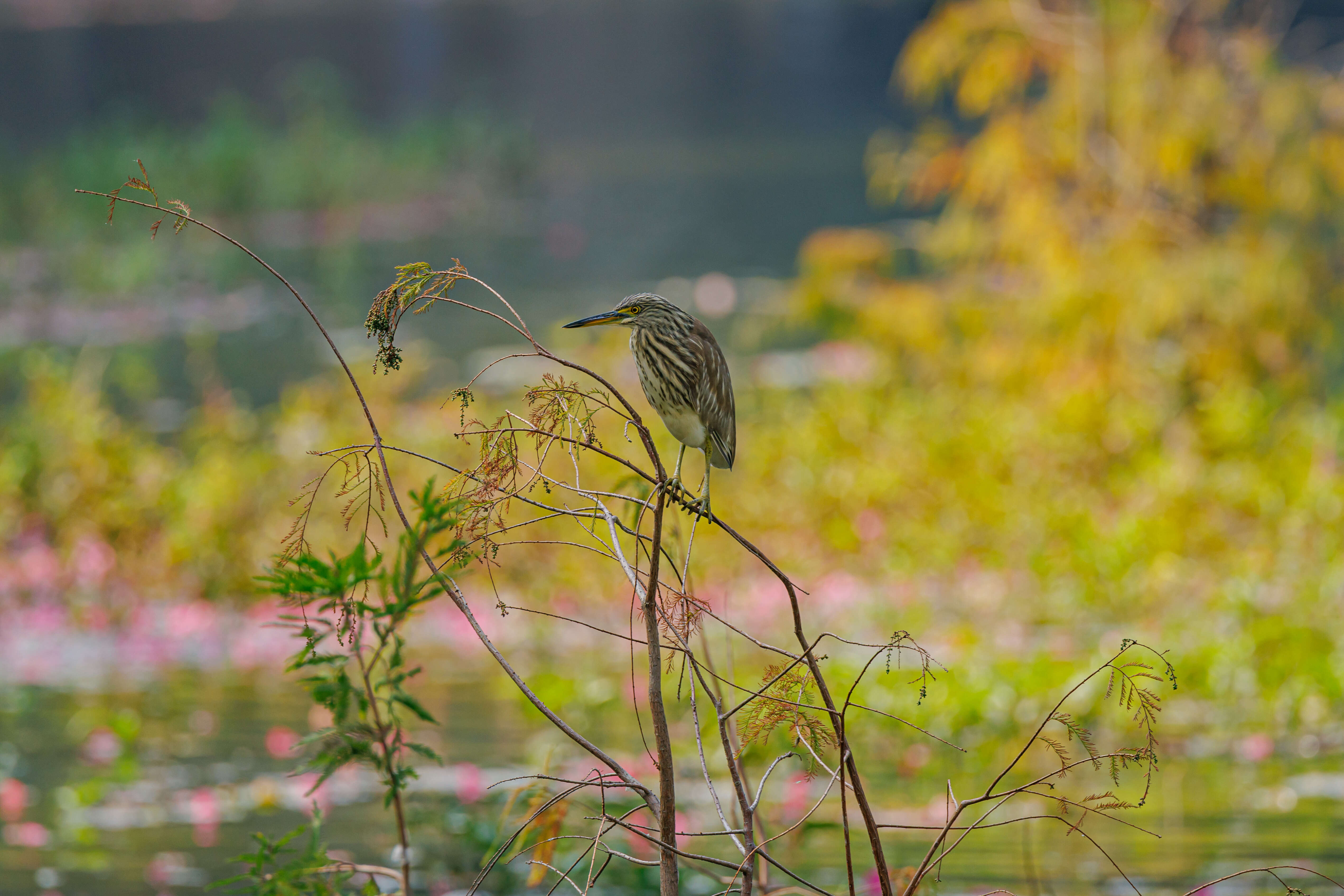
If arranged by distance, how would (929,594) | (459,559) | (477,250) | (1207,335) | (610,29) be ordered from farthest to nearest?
(610,29), (477,250), (1207,335), (929,594), (459,559)

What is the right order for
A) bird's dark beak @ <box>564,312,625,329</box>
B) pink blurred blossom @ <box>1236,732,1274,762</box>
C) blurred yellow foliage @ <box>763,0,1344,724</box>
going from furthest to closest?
1. blurred yellow foliage @ <box>763,0,1344,724</box>
2. pink blurred blossom @ <box>1236,732,1274,762</box>
3. bird's dark beak @ <box>564,312,625,329</box>

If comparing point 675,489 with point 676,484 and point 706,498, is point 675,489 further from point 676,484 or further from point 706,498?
point 706,498

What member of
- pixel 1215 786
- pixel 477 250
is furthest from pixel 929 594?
pixel 477 250

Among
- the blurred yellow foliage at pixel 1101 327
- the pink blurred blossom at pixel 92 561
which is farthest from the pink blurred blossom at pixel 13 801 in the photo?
the blurred yellow foliage at pixel 1101 327

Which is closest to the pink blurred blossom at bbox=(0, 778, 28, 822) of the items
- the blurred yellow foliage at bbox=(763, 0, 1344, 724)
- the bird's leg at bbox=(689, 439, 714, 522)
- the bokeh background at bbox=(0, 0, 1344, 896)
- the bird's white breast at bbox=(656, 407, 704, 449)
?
the bokeh background at bbox=(0, 0, 1344, 896)

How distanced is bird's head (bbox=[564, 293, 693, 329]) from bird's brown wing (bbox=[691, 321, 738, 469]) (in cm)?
4

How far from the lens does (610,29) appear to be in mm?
41625

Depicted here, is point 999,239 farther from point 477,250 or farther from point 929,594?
point 477,250

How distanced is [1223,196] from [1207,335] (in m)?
0.84

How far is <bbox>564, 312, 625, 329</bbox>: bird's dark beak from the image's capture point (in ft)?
Result: 5.17

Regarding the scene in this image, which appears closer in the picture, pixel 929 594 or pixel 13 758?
pixel 13 758

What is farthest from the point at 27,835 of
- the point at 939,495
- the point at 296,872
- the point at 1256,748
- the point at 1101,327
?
the point at 1101,327

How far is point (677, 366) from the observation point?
1802 mm

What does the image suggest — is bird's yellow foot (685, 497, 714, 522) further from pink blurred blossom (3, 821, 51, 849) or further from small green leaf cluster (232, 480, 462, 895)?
pink blurred blossom (3, 821, 51, 849)
